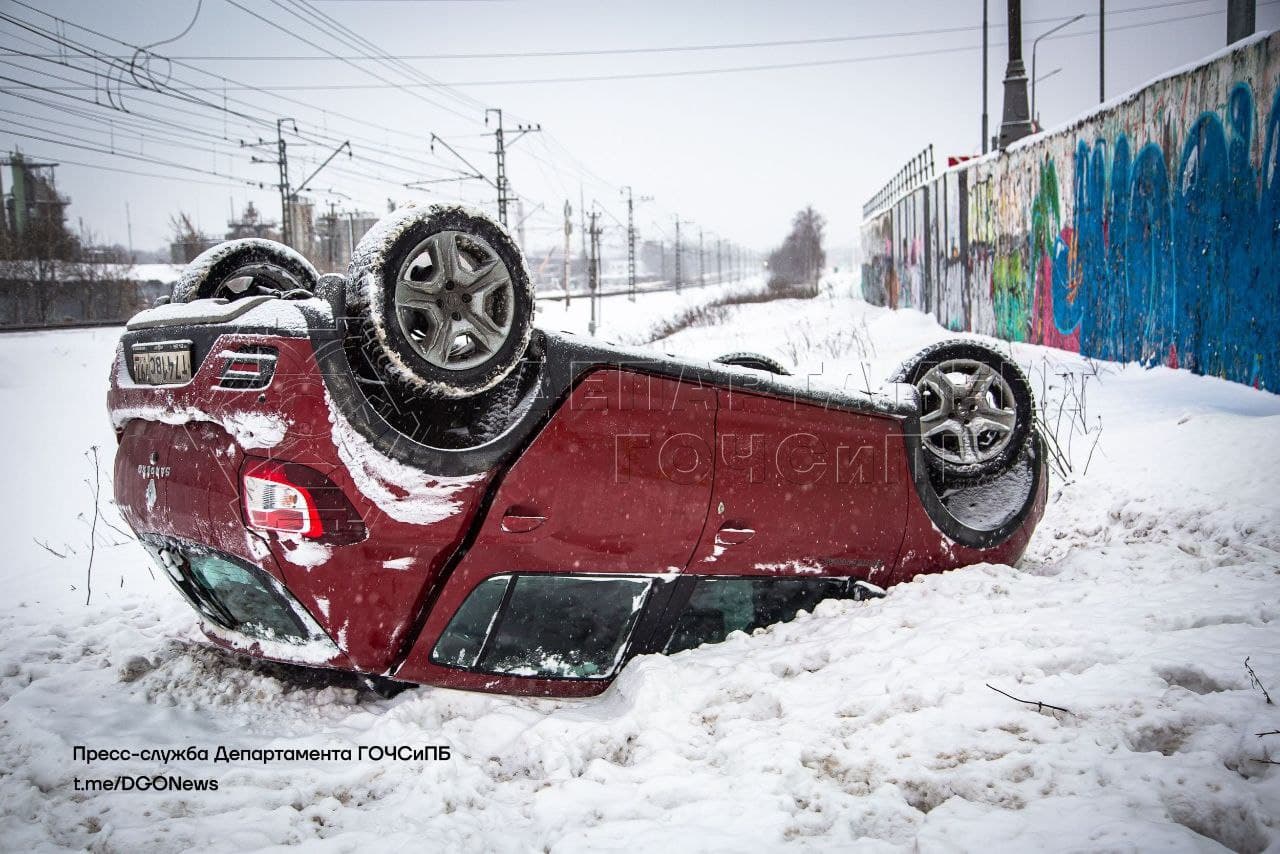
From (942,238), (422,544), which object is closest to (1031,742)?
(422,544)

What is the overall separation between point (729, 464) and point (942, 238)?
1541 cm

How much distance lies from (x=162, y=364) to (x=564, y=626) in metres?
1.44

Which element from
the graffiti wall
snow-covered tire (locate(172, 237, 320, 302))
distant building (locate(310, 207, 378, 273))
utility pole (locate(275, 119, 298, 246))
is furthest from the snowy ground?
distant building (locate(310, 207, 378, 273))

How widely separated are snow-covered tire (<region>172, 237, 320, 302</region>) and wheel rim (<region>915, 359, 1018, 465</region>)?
2.49 m

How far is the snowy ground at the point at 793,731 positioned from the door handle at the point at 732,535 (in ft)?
1.23

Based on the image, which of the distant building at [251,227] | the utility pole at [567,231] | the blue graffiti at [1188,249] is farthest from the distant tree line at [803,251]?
the blue graffiti at [1188,249]

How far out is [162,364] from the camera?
7.55 ft

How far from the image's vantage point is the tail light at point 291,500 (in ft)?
6.88

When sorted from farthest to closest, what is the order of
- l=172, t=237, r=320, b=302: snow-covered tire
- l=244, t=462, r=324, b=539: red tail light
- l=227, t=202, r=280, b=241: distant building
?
l=227, t=202, r=280, b=241: distant building < l=172, t=237, r=320, b=302: snow-covered tire < l=244, t=462, r=324, b=539: red tail light

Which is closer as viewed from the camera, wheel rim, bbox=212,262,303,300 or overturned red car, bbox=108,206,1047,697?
overturned red car, bbox=108,206,1047,697

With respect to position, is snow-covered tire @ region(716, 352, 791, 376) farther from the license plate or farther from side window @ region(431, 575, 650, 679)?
the license plate

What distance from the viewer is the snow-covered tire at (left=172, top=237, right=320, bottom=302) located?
9.38ft

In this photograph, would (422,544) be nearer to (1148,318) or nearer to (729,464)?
(729,464)

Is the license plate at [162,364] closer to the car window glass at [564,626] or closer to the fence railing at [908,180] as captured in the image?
the car window glass at [564,626]
